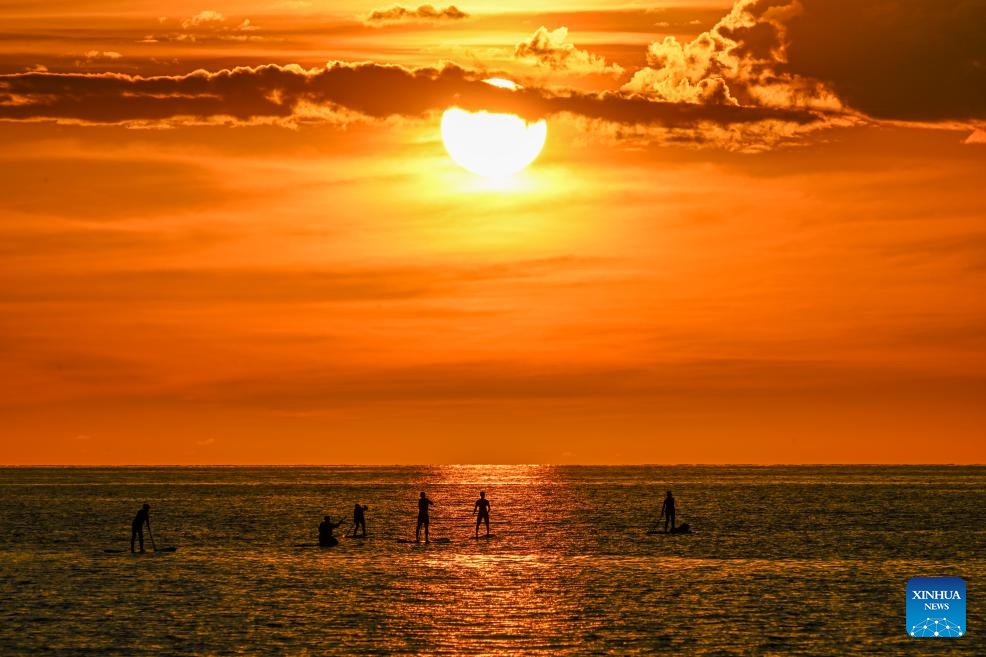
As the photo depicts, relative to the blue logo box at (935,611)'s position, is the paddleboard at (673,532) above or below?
above

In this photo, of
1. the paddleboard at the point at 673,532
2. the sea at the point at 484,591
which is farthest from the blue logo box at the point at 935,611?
the paddleboard at the point at 673,532

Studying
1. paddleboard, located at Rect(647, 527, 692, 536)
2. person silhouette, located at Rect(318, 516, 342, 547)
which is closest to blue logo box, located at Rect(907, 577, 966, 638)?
person silhouette, located at Rect(318, 516, 342, 547)

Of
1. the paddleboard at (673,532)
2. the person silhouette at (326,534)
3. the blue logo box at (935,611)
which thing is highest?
the paddleboard at (673,532)

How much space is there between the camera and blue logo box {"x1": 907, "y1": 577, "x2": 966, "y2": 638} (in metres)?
45.2

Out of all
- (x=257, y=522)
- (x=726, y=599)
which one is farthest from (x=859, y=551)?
(x=257, y=522)

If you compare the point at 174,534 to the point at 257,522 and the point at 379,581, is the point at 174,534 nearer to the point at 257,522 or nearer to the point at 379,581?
the point at 257,522

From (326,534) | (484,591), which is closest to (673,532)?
(326,534)

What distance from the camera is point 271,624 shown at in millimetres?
47062

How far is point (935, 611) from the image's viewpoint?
47438 mm

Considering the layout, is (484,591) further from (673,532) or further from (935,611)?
(673,532)

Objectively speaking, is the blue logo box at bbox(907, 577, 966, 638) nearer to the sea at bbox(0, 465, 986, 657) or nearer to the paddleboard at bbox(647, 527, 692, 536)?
the sea at bbox(0, 465, 986, 657)

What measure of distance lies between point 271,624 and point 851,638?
19807 mm

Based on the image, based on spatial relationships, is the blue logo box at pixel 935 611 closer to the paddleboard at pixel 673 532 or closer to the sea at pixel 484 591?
the sea at pixel 484 591

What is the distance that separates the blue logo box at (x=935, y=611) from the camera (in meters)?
45.2
